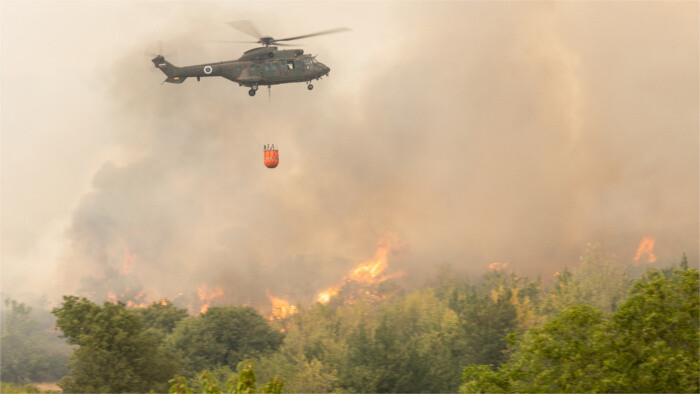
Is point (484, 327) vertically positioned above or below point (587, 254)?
below

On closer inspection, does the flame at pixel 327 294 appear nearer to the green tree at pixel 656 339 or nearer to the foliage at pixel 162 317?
the foliage at pixel 162 317

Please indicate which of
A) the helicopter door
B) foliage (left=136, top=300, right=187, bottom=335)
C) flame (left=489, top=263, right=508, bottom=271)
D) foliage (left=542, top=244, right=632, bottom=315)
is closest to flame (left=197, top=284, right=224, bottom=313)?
foliage (left=136, top=300, right=187, bottom=335)

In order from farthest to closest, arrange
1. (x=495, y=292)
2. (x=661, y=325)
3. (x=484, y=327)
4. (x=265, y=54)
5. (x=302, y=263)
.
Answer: (x=302, y=263) → (x=495, y=292) → (x=484, y=327) → (x=265, y=54) → (x=661, y=325)

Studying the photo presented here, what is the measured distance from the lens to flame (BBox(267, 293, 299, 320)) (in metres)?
101

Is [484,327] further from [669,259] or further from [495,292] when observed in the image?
[669,259]

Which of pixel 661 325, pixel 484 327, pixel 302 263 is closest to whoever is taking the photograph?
pixel 661 325

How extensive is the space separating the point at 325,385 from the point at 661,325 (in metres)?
43.7

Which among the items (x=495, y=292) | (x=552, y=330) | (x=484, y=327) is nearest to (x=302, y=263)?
(x=495, y=292)

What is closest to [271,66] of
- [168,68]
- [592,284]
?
[168,68]

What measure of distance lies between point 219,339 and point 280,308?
33240mm

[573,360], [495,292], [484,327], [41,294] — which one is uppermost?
[41,294]

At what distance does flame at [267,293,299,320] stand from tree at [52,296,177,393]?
190ft

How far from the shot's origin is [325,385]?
216 feet

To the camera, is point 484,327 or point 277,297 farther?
point 277,297
